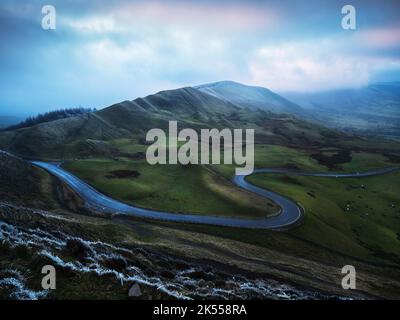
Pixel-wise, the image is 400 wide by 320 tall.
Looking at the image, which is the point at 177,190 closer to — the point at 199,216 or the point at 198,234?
the point at 199,216

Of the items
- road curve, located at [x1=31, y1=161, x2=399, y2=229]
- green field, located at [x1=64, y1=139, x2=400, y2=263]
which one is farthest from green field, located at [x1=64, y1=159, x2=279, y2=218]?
road curve, located at [x1=31, y1=161, x2=399, y2=229]

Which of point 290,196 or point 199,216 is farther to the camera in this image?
point 290,196

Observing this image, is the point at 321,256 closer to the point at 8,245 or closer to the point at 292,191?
the point at 292,191

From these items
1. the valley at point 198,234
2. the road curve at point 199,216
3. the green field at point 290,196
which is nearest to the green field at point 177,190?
the green field at point 290,196

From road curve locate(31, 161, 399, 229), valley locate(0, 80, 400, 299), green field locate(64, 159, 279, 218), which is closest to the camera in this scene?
valley locate(0, 80, 400, 299)

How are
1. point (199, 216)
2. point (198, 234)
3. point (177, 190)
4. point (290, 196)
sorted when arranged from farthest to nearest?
point (290, 196), point (177, 190), point (199, 216), point (198, 234)

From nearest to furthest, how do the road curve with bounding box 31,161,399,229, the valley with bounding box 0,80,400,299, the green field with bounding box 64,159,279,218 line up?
the valley with bounding box 0,80,400,299 → the road curve with bounding box 31,161,399,229 → the green field with bounding box 64,159,279,218

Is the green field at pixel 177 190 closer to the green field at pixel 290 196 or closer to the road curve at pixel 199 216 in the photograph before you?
the green field at pixel 290 196

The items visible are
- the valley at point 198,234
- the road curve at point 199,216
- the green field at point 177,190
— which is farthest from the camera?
the green field at point 177,190

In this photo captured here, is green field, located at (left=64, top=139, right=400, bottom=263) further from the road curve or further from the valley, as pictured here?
the road curve

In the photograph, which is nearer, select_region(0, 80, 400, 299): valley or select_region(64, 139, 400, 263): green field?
select_region(0, 80, 400, 299): valley

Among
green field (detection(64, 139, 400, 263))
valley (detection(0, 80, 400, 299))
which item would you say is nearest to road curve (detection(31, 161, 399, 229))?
valley (detection(0, 80, 400, 299))

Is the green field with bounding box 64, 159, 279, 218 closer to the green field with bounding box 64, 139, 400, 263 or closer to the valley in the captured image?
the green field with bounding box 64, 139, 400, 263

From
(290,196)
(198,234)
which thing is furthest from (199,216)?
(290,196)
